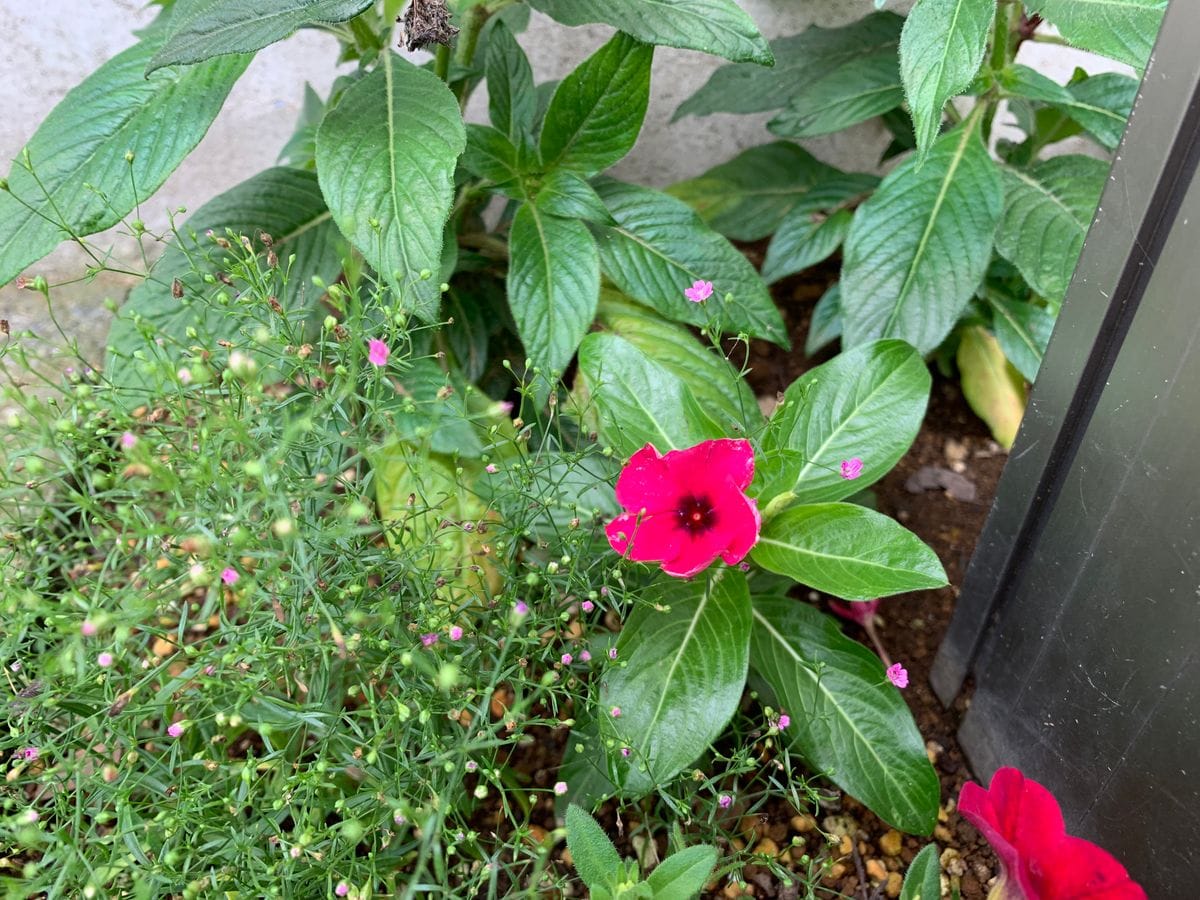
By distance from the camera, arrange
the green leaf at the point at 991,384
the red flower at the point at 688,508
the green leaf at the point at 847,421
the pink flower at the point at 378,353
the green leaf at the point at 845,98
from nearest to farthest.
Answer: the pink flower at the point at 378,353 < the red flower at the point at 688,508 < the green leaf at the point at 847,421 < the green leaf at the point at 845,98 < the green leaf at the point at 991,384

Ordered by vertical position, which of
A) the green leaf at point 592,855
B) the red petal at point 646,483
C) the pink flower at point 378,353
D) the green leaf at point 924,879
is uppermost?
the pink flower at point 378,353

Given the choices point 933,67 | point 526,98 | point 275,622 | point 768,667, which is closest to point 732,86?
point 526,98

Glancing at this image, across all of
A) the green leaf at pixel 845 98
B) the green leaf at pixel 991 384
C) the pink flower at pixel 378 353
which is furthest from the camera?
the green leaf at pixel 991 384

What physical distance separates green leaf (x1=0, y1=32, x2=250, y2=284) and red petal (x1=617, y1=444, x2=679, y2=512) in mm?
491

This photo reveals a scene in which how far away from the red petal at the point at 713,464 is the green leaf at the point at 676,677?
0.33 ft

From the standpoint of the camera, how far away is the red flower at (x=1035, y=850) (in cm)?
62

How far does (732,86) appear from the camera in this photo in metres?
1.19

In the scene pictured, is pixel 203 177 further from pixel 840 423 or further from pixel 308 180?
pixel 840 423

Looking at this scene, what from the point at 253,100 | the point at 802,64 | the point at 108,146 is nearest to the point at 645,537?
the point at 108,146

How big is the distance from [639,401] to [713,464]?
0.14 metres

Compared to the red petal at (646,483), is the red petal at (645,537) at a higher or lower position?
lower

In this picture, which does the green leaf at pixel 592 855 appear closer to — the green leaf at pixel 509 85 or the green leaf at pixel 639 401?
the green leaf at pixel 639 401

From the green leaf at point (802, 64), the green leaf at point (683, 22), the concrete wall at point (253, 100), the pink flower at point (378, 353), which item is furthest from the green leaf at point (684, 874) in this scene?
the concrete wall at point (253, 100)

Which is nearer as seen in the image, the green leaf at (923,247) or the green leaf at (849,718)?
the green leaf at (849,718)
